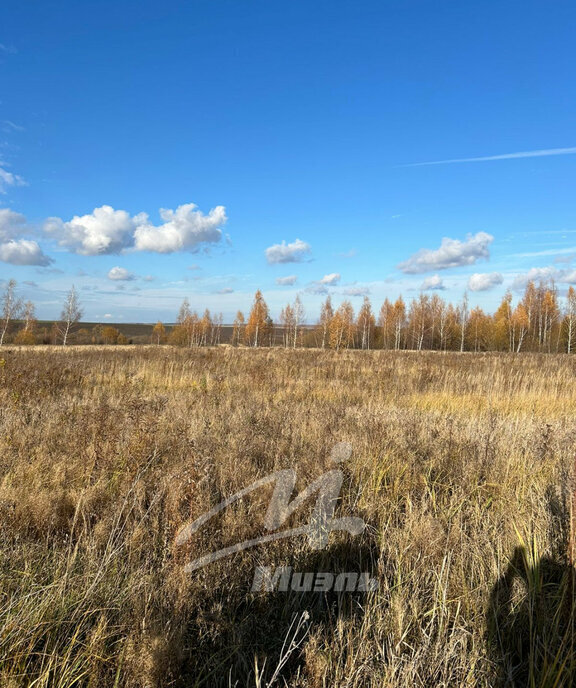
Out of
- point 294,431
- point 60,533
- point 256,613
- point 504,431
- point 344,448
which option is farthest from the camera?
point 504,431

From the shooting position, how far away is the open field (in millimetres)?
1626

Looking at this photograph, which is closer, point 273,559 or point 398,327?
point 273,559

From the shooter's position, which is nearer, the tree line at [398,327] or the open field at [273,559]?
the open field at [273,559]

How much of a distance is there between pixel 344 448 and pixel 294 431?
843mm

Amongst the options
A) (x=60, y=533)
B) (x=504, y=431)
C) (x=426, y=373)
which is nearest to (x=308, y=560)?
(x=60, y=533)

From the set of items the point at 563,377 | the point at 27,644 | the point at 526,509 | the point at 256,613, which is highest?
the point at 563,377

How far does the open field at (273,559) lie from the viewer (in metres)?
1.63

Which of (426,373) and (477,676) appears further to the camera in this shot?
(426,373)

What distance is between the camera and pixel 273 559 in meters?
2.39

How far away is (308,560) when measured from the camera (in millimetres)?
2377

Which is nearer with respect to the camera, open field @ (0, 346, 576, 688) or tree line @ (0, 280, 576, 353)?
open field @ (0, 346, 576, 688)

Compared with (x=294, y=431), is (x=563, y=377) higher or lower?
higher

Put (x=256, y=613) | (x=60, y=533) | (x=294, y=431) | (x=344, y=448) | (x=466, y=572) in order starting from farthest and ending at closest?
(x=294, y=431) → (x=344, y=448) → (x=60, y=533) → (x=466, y=572) → (x=256, y=613)

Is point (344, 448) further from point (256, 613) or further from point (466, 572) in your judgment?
point (256, 613)
